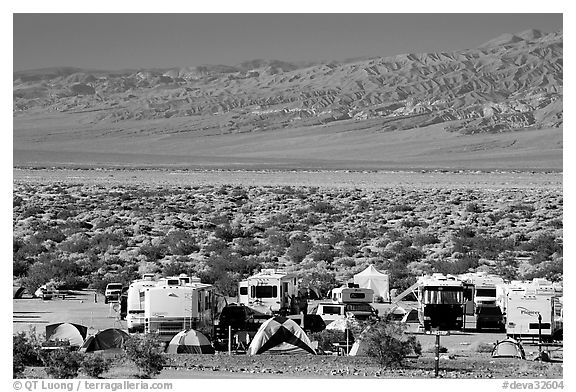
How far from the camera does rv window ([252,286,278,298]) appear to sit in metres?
23.3

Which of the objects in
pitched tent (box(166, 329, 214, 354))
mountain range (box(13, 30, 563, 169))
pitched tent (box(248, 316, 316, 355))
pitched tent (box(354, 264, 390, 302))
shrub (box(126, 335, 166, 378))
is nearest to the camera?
shrub (box(126, 335, 166, 378))

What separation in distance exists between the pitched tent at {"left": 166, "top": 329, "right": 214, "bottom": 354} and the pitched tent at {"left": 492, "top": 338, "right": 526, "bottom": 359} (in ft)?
13.8

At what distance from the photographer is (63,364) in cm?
1734

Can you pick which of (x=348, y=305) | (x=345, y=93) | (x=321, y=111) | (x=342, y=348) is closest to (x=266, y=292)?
(x=348, y=305)

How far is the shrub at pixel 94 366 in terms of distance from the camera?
56.4 ft

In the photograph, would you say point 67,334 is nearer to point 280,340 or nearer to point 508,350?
point 280,340

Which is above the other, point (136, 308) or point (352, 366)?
point (136, 308)

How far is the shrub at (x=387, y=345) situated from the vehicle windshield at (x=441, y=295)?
351 centimetres

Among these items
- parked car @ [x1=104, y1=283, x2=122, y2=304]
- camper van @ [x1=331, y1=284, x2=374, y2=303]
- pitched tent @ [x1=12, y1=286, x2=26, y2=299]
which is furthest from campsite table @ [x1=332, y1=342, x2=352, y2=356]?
pitched tent @ [x1=12, y1=286, x2=26, y2=299]

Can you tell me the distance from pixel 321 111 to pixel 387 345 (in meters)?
143

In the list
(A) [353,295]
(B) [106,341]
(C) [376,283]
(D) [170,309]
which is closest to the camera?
(B) [106,341]

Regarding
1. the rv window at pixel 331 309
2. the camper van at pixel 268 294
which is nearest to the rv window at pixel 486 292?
the rv window at pixel 331 309

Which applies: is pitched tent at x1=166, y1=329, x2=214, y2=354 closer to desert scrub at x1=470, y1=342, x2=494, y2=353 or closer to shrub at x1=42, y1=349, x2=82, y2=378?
shrub at x1=42, y1=349, x2=82, y2=378

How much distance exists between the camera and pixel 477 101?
160125mm
